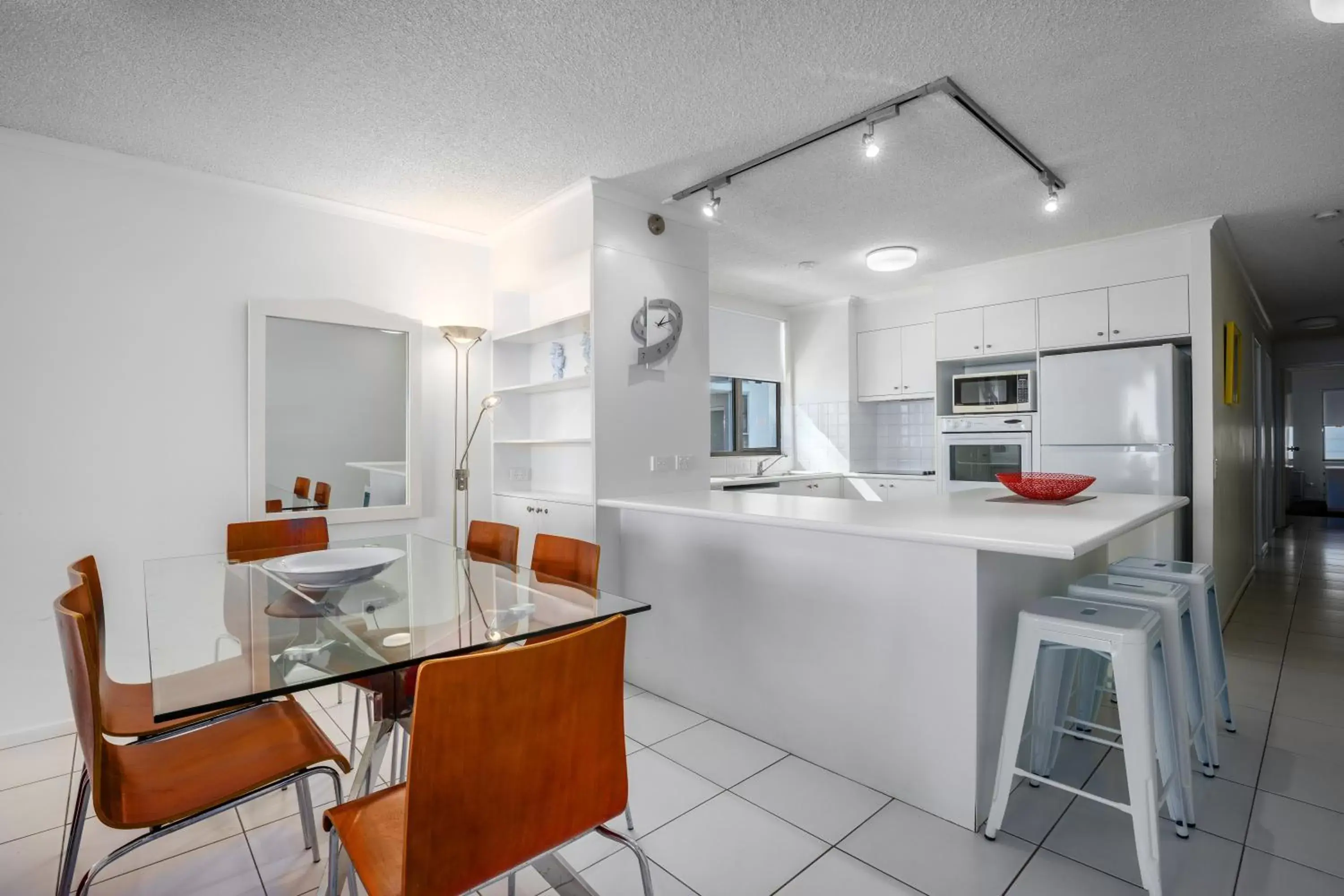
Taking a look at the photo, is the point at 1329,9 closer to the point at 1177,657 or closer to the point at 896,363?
the point at 1177,657

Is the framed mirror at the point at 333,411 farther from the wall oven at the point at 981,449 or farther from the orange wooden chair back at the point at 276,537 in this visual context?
the wall oven at the point at 981,449

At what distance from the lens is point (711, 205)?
3336mm

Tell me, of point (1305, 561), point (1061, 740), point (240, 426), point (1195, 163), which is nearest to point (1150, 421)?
point (1195, 163)

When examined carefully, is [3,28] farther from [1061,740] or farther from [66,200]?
[1061,740]

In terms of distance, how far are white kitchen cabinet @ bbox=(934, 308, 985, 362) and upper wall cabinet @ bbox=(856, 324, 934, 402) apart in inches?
13.2

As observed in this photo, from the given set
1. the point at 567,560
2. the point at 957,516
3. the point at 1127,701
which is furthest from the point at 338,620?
the point at 1127,701

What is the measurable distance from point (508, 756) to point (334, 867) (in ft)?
1.75

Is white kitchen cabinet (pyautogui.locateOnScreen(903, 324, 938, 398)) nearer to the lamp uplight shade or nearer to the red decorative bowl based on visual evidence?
the red decorative bowl

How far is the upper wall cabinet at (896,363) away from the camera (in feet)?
17.9

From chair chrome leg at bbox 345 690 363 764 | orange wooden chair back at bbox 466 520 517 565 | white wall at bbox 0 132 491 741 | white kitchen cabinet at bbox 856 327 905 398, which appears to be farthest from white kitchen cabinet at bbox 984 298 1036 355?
chair chrome leg at bbox 345 690 363 764

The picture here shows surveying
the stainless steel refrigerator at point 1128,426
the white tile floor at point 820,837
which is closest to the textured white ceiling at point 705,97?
the stainless steel refrigerator at point 1128,426

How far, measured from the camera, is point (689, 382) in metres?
3.73

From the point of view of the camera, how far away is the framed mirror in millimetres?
3281

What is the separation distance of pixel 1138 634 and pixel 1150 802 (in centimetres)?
40
